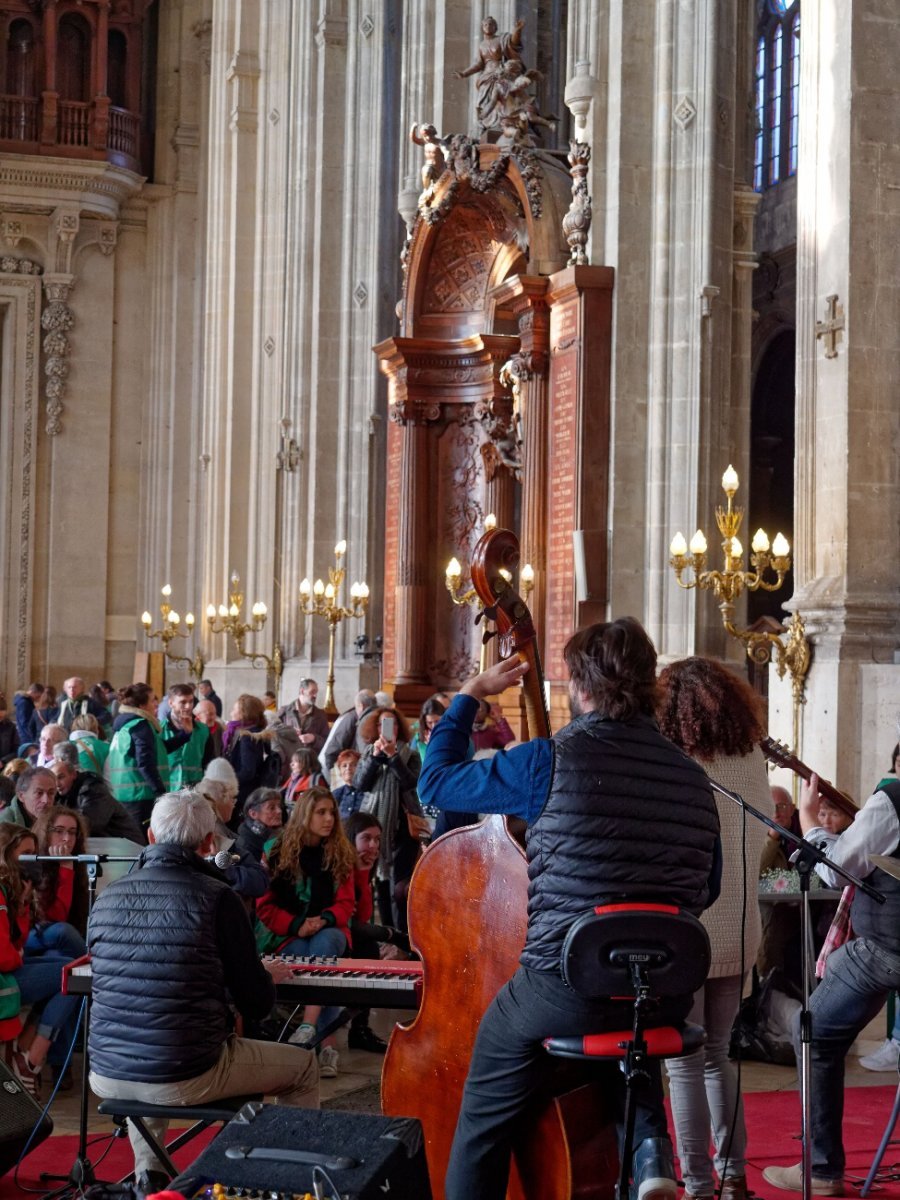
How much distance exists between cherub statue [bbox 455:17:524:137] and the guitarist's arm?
9.97 m

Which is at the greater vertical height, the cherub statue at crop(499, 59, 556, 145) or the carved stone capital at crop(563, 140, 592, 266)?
the cherub statue at crop(499, 59, 556, 145)

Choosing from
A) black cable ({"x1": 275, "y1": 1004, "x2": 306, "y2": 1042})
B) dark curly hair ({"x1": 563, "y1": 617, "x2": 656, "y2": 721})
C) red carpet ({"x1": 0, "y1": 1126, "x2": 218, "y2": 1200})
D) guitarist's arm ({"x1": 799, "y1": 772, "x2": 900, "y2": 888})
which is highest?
dark curly hair ({"x1": 563, "y1": 617, "x2": 656, "y2": 721})

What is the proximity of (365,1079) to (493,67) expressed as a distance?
9289 mm

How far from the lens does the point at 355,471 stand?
65.1 feet

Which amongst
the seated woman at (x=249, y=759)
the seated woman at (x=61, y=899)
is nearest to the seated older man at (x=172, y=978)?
the seated woman at (x=61, y=899)

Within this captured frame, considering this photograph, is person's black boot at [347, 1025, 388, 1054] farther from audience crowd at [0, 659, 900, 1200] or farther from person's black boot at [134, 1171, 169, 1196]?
person's black boot at [134, 1171, 169, 1196]

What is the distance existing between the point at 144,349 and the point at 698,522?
19009mm

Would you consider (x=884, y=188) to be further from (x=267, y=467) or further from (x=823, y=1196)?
(x=267, y=467)

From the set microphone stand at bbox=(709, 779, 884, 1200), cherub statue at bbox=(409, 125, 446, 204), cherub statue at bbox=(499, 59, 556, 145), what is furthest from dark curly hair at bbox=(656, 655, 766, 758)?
cherub statue at bbox=(409, 125, 446, 204)

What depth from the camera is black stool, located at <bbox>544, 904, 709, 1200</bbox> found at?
3.98 metres

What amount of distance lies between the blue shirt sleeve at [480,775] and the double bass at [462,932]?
0.34 metres

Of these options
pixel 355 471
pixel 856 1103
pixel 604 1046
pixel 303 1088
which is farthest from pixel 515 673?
pixel 355 471

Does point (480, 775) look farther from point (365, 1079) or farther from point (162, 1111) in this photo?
point (365, 1079)

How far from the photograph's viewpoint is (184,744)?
1213 cm
